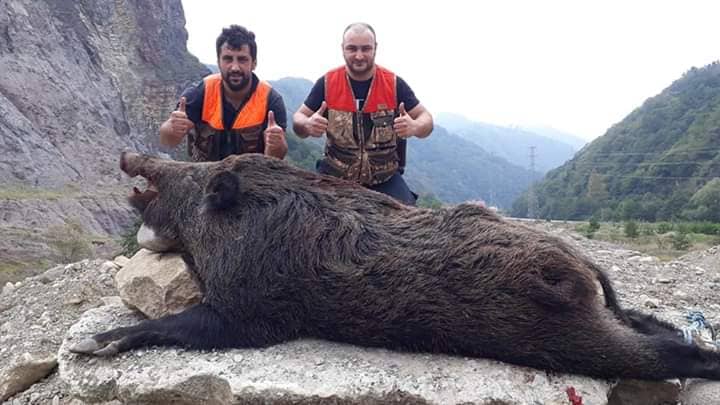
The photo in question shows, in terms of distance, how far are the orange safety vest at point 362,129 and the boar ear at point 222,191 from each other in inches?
66.0

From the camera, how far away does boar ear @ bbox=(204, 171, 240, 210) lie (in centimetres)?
373

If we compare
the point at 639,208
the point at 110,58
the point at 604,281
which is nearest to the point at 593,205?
the point at 639,208

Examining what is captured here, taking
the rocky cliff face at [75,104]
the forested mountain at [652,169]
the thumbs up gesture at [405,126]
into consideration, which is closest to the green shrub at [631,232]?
the forested mountain at [652,169]

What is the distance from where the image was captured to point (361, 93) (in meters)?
5.37

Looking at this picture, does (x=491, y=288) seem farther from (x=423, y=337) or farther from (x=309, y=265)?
(x=309, y=265)

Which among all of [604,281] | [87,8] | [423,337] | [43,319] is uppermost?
[87,8]

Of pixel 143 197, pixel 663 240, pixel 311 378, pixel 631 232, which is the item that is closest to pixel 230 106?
pixel 143 197

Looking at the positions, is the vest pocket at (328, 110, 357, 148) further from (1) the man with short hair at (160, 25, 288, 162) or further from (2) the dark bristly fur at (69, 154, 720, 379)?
(2) the dark bristly fur at (69, 154, 720, 379)

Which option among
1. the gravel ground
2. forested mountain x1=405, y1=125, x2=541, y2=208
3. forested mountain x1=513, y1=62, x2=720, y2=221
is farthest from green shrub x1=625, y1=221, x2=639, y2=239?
forested mountain x1=405, y1=125, x2=541, y2=208

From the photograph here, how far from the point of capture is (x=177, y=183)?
4160mm

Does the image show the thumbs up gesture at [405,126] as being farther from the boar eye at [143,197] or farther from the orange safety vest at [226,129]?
the boar eye at [143,197]

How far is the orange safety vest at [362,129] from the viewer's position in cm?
527

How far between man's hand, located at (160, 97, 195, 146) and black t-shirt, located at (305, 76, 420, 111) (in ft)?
3.73

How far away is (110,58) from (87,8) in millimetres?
3360
